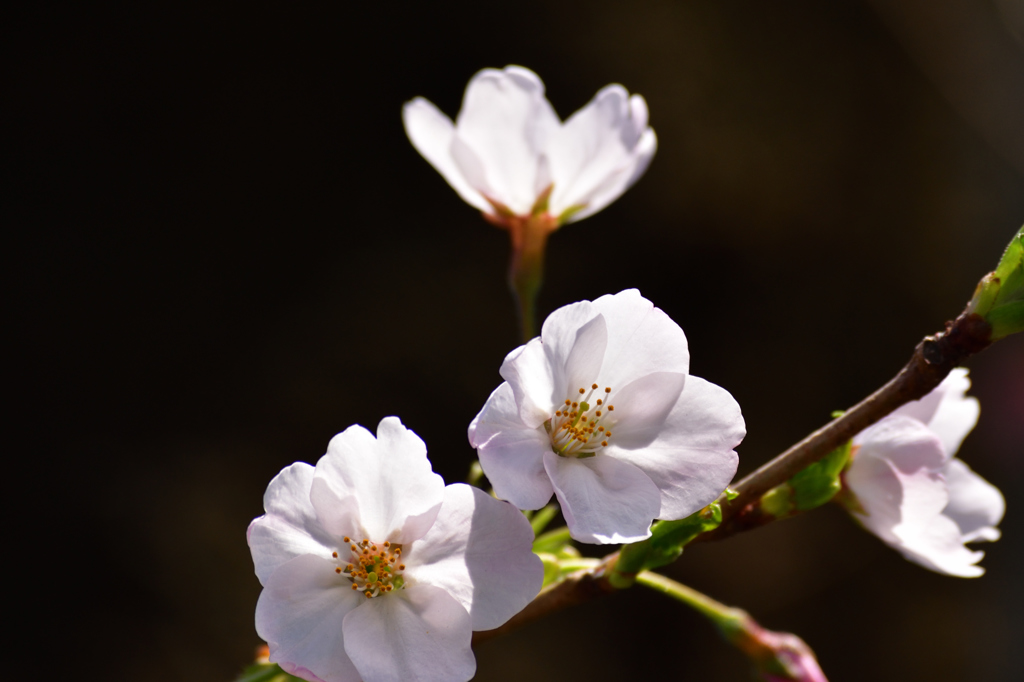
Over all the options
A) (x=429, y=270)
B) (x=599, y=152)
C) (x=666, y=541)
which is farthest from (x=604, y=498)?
(x=429, y=270)

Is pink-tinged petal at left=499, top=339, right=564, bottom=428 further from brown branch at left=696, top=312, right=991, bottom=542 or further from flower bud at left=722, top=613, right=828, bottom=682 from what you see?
flower bud at left=722, top=613, right=828, bottom=682

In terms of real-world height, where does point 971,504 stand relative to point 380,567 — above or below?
below

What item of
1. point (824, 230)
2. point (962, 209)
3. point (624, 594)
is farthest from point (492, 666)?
point (962, 209)

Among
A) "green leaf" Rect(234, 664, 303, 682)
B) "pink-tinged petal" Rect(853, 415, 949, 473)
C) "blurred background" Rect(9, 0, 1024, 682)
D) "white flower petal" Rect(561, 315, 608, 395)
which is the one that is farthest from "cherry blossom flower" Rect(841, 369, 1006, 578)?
"blurred background" Rect(9, 0, 1024, 682)

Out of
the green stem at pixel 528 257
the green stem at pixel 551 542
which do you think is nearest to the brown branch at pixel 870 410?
the green stem at pixel 551 542

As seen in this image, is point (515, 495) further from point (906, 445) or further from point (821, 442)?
point (906, 445)

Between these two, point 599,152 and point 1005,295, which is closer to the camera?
point 1005,295

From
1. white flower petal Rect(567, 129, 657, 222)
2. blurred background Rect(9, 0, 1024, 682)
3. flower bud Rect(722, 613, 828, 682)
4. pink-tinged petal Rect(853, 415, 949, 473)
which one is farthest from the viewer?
blurred background Rect(9, 0, 1024, 682)

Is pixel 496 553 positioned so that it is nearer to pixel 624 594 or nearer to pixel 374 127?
pixel 374 127
